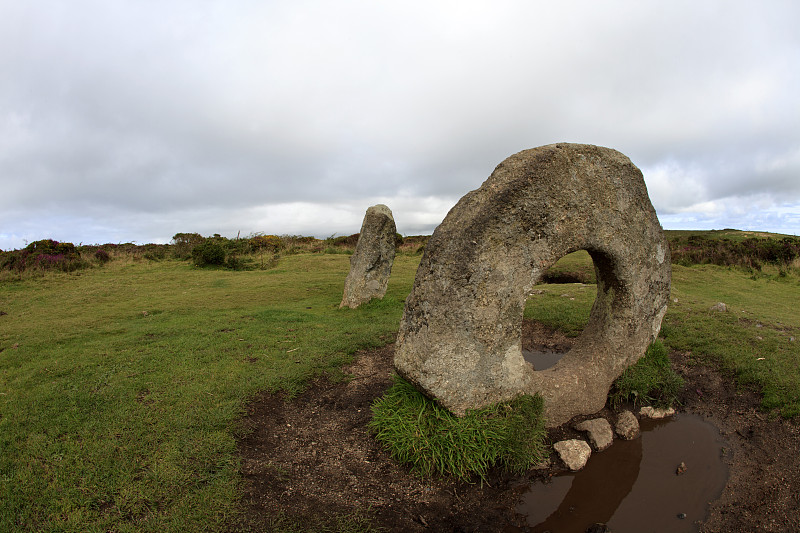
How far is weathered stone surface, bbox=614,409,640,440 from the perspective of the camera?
5.15 meters

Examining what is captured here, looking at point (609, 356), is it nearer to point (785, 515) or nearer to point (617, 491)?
point (617, 491)

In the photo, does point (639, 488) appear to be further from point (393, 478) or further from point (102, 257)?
point (102, 257)

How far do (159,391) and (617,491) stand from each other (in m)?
6.11

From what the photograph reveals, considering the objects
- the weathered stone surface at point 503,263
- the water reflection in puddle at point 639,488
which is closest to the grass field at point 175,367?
the water reflection in puddle at point 639,488

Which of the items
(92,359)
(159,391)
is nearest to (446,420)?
(159,391)

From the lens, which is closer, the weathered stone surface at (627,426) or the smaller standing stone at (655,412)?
the weathered stone surface at (627,426)

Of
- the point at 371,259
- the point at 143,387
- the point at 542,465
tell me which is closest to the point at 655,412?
the point at 542,465

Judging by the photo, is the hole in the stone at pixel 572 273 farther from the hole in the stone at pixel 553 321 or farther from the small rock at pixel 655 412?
the small rock at pixel 655 412

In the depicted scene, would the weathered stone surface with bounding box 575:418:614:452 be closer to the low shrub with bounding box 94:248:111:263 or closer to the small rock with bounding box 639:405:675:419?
the small rock with bounding box 639:405:675:419

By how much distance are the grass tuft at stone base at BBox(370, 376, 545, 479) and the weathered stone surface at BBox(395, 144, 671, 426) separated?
0.17 meters

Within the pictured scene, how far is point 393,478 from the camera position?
4.33 m

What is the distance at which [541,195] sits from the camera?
4.66m

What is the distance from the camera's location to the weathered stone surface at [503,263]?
453cm

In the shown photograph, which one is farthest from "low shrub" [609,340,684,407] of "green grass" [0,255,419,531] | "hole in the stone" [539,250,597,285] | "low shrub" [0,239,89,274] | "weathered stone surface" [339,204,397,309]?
"low shrub" [0,239,89,274]
